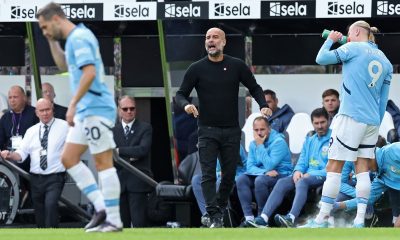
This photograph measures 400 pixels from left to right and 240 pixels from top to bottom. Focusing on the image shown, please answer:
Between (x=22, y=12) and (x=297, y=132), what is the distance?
3.58 metres

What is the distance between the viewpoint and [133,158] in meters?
16.0

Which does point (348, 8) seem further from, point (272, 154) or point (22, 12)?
point (22, 12)

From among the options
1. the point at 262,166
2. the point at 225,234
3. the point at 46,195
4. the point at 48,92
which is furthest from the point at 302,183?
the point at 225,234

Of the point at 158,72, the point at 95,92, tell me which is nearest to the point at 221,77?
the point at 95,92

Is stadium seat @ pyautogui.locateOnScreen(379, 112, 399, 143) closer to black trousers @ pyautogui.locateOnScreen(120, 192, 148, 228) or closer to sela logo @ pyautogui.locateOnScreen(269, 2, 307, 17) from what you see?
sela logo @ pyautogui.locateOnScreen(269, 2, 307, 17)

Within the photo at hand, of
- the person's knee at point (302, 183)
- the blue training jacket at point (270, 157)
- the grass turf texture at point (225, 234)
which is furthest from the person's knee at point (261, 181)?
the grass turf texture at point (225, 234)

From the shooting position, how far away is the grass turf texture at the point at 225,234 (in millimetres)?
9779

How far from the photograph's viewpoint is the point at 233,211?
15328mm

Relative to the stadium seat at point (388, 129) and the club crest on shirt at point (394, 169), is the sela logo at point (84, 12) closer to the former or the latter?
the stadium seat at point (388, 129)

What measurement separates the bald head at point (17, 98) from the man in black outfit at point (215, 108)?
3.95 m

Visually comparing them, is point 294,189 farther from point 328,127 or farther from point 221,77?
point 221,77

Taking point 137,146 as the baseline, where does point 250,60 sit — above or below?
above

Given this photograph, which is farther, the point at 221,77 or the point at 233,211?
the point at 233,211

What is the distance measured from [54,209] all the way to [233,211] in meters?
2.08
